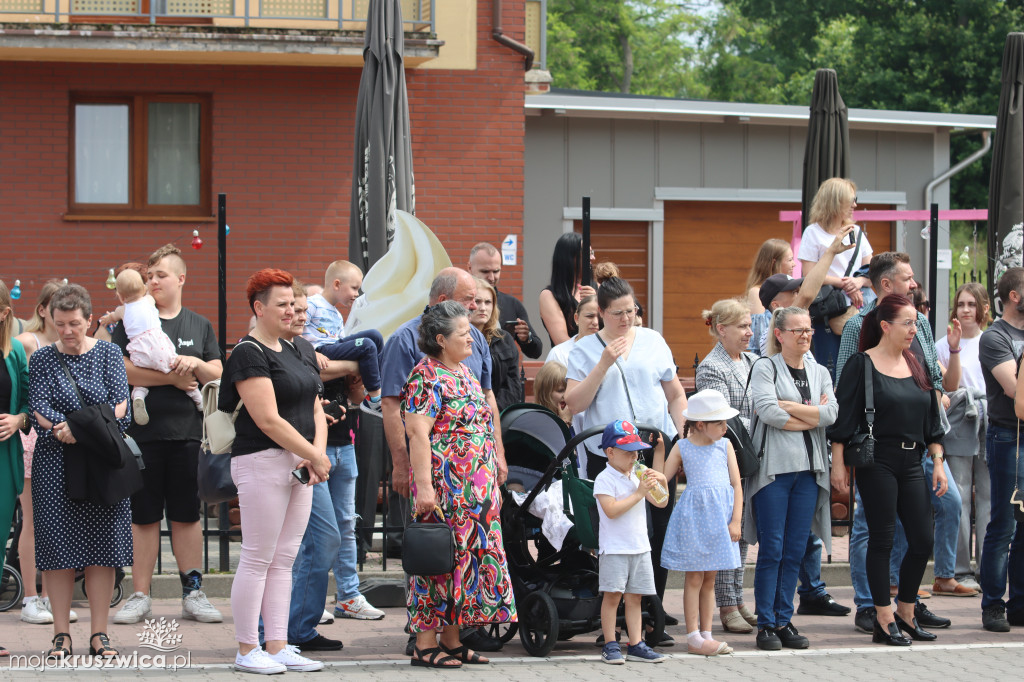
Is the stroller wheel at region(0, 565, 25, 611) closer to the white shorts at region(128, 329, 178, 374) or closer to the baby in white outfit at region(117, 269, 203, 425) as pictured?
the baby in white outfit at region(117, 269, 203, 425)

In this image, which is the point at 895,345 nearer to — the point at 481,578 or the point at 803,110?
the point at 481,578

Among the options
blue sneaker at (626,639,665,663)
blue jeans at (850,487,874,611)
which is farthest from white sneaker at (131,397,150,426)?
blue jeans at (850,487,874,611)

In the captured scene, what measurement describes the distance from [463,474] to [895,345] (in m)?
2.75

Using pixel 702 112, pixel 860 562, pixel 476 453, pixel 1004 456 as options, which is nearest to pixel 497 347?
pixel 476 453

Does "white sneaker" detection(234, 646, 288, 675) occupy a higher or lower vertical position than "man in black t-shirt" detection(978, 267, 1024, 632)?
lower

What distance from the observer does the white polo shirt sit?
22.8ft

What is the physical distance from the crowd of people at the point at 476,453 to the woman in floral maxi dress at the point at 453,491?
12 mm

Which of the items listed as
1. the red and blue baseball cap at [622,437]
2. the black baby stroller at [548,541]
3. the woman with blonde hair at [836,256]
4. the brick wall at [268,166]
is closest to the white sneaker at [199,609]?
the black baby stroller at [548,541]

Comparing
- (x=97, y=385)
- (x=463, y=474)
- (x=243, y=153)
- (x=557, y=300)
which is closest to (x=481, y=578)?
(x=463, y=474)

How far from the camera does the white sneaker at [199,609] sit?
7988mm

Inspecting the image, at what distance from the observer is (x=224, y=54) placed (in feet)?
47.1

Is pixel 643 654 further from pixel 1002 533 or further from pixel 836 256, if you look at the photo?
pixel 836 256

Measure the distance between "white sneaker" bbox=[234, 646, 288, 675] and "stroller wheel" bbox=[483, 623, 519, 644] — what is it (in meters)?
1.36

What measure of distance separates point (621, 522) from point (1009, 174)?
20.9ft
